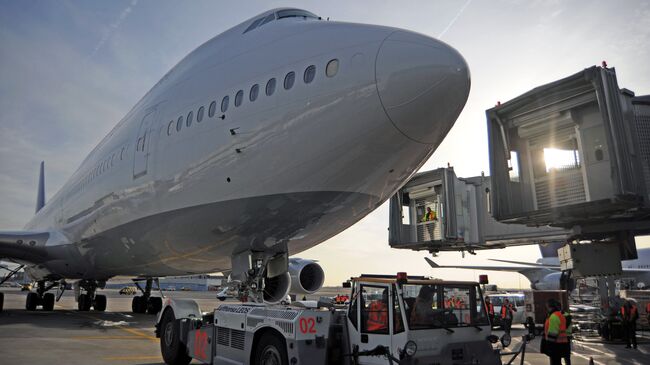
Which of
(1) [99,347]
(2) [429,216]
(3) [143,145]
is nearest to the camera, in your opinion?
(3) [143,145]

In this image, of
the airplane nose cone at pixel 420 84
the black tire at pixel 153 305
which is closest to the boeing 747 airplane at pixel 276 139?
the airplane nose cone at pixel 420 84

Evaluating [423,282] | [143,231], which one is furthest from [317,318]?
[143,231]

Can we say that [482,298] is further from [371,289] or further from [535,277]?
[535,277]

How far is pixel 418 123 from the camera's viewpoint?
16.9 ft

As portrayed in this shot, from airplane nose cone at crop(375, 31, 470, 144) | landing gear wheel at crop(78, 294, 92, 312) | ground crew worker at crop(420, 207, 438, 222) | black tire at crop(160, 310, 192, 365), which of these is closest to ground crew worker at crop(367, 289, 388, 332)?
airplane nose cone at crop(375, 31, 470, 144)

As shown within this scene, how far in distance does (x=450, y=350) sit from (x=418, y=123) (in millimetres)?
2402

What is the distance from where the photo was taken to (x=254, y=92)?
20.8 ft

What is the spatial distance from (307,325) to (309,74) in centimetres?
282

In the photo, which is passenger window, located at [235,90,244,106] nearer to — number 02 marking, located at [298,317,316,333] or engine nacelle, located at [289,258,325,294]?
number 02 marking, located at [298,317,316,333]

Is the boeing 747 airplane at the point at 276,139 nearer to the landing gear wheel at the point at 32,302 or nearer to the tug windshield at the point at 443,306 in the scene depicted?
the tug windshield at the point at 443,306

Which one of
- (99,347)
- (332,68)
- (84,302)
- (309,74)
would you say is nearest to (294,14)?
(309,74)

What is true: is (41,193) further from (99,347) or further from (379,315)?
(379,315)

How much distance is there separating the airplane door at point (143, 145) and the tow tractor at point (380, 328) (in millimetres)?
3866

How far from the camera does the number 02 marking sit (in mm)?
5359
